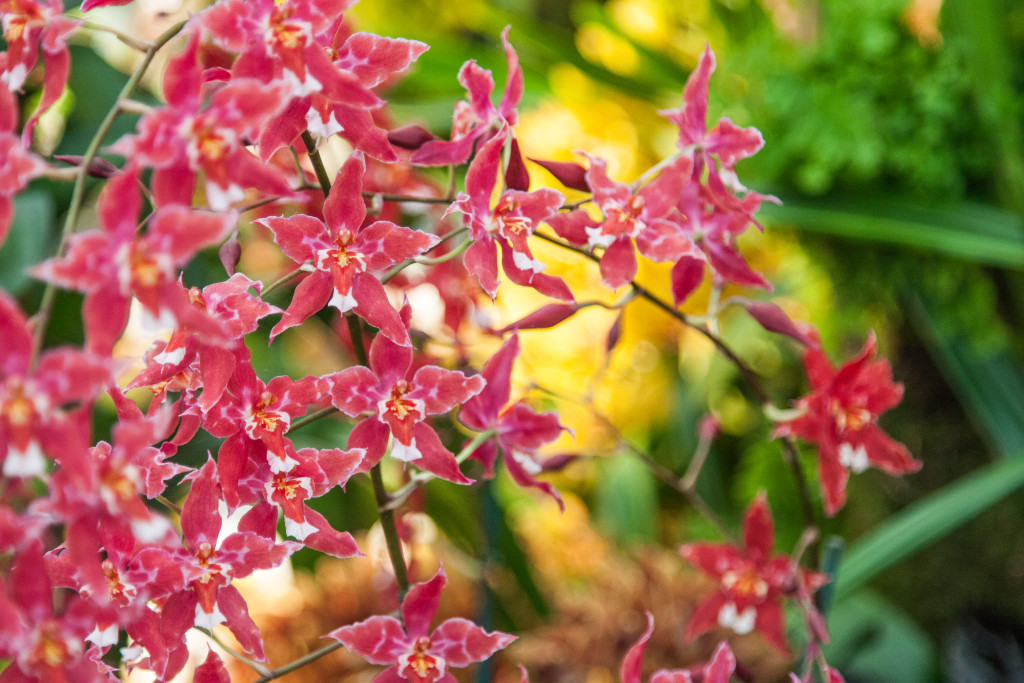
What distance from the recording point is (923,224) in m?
0.67

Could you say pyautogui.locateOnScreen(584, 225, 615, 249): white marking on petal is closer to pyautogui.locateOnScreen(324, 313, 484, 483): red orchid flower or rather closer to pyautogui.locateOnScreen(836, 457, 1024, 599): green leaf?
pyautogui.locateOnScreen(324, 313, 484, 483): red orchid flower

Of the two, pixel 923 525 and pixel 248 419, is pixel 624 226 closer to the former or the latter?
pixel 248 419

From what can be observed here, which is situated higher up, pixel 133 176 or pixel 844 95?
pixel 133 176

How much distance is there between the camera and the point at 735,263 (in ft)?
1.03

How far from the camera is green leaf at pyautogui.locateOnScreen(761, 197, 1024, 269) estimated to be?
66 centimetres

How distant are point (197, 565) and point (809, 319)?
27.6 inches

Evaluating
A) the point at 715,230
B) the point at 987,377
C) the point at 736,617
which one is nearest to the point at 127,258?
the point at 715,230

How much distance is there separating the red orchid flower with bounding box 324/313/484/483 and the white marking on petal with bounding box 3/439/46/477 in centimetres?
9

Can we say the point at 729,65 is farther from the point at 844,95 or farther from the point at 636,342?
the point at 636,342

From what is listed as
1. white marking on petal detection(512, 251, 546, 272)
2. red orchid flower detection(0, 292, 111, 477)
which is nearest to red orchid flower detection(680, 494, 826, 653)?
white marking on petal detection(512, 251, 546, 272)

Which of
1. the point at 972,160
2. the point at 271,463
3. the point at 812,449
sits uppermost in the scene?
the point at 271,463

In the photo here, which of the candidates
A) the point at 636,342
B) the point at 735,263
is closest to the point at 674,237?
the point at 735,263

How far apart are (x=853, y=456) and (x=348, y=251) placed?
0.24 m

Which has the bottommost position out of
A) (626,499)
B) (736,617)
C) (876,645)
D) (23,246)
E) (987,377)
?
(626,499)
